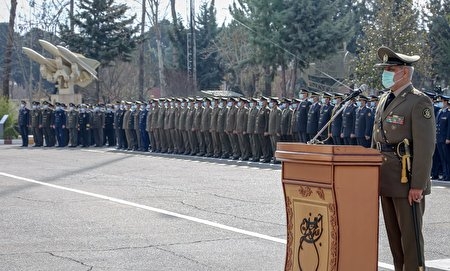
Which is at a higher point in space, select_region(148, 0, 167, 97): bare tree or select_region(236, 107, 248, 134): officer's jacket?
select_region(148, 0, 167, 97): bare tree

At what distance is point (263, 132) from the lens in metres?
25.6

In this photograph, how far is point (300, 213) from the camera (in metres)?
6.42

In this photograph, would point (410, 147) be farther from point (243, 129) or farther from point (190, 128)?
point (190, 128)

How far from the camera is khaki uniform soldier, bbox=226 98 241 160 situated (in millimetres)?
27078

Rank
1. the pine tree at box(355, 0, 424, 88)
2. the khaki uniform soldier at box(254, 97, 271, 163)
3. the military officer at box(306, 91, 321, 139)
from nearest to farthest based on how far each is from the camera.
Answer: the military officer at box(306, 91, 321, 139), the khaki uniform soldier at box(254, 97, 271, 163), the pine tree at box(355, 0, 424, 88)

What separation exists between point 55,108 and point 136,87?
28.1 m

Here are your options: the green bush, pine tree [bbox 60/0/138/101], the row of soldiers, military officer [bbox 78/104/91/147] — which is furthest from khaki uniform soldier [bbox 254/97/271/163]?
pine tree [bbox 60/0/138/101]

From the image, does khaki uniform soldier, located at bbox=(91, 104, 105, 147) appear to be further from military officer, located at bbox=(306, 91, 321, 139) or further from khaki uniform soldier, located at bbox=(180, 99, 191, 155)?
military officer, located at bbox=(306, 91, 321, 139)

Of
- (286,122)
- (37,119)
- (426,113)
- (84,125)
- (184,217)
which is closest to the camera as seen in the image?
(426,113)

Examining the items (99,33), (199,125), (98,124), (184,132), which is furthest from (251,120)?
(99,33)

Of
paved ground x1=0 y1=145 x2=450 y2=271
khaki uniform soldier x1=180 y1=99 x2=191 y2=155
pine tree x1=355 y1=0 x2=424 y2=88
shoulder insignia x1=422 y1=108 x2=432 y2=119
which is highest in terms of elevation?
pine tree x1=355 y1=0 x2=424 y2=88

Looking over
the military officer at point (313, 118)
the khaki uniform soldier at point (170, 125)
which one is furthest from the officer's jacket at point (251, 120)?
the khaki uniform soldier at point (170, 125)

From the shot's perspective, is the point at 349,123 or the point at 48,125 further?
the point at 48,125

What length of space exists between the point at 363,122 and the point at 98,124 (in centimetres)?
1771
